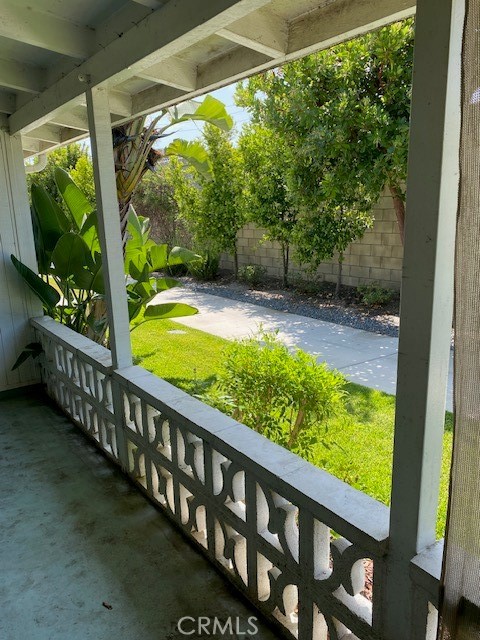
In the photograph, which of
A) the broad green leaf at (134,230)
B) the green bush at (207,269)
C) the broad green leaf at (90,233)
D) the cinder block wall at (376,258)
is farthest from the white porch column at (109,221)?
the green bush at (207,269)

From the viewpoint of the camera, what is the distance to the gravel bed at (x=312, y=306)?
7.05 metres

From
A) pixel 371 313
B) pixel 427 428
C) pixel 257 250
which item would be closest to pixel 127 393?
pixel 427 428

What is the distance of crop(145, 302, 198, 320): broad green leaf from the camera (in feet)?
12.8

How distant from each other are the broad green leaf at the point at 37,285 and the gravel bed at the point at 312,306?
4.39 m

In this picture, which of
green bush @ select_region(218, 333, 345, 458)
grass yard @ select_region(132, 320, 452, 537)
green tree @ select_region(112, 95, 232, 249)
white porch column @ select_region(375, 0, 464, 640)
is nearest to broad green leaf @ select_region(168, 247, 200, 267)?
green tree @ select_region(112, 95, 232, 249)

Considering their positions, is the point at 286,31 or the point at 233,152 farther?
the point at 233,152

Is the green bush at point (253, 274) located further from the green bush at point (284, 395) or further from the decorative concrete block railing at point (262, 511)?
the decorative concrete block railing at point (262, 511)

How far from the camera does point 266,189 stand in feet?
29.9

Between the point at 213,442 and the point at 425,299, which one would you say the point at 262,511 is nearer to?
the point at 213,442

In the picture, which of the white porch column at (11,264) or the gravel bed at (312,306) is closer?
the white porch column at (11,264)

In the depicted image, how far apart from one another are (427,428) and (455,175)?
60 centimetres

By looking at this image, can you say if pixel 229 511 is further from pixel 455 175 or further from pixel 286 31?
pixel 286 31

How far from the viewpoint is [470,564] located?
0.96 m

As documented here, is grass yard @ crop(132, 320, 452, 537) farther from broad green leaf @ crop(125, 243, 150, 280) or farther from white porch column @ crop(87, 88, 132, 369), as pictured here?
white porch column @ crop(87, 88, 132, 369)
